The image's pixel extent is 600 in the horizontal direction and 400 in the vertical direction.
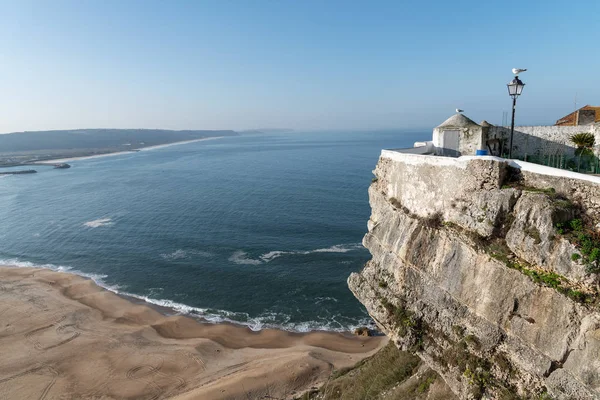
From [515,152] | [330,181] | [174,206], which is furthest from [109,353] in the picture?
[330,181]

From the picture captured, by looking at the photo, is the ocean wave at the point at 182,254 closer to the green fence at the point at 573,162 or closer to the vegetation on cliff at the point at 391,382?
the vegetation on cliff at the point at 391,382

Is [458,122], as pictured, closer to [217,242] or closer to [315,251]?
[315,251]

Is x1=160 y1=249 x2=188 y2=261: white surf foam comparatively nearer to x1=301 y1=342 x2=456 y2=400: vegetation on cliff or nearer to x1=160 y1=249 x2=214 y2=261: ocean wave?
x1=160 y1=249 x2=214 y2=261: ocean wave

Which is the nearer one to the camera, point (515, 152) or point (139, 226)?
point (515, 152)

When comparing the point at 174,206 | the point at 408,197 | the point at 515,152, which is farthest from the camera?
→ the point at 174,206

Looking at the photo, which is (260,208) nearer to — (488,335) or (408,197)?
(408,197)

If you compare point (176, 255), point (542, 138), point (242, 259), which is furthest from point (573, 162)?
point (176, 255)
